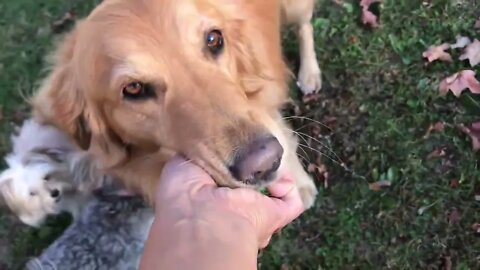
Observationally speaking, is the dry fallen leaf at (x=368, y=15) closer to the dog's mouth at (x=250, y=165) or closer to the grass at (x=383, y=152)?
the grass at (x=383, y=152)

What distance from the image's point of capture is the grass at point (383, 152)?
4.38 meters

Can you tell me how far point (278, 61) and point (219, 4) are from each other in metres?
0.59

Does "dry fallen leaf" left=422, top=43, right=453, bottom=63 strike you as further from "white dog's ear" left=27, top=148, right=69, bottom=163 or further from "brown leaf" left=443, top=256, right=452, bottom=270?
"white dog's ear" left=27, top=148, right=69, bottom=163

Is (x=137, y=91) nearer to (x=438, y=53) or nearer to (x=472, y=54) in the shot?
(x=438, y=53)

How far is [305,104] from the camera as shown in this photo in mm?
4859

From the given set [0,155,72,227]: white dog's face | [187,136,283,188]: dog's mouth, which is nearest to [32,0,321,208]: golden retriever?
[187,136,283,188]: dog's mouth

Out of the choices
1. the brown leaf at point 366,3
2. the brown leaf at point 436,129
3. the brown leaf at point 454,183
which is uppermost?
the brown leaf at point 366,3

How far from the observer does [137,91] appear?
322 cm

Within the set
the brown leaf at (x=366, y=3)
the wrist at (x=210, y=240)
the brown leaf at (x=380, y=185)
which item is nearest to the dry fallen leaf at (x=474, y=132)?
the brown leaf at (x=380, y=185)

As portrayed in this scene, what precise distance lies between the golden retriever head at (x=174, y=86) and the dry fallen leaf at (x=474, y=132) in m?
1.56

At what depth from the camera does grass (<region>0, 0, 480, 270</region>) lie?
438 centimetres

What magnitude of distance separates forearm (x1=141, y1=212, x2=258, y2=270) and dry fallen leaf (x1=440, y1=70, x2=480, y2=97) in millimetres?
2464

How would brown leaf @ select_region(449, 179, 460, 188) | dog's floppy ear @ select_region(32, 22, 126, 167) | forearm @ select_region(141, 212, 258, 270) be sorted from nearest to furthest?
forearm @ select_region(141, 212, 258, 270)
dog's floppy ear @ select_region(32, 22, 126, 167)
brown leaf @ select_region(449, 179, 460, 188)

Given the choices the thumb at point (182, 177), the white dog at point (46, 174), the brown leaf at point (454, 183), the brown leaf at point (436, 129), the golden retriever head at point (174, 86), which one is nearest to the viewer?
the thumb at point (182, 177)
